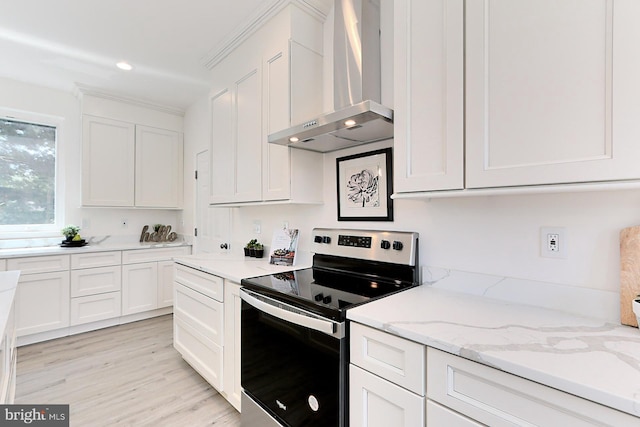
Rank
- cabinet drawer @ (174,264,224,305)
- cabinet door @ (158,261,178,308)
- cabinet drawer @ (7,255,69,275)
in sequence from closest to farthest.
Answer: cabinet drawer @ (174,264,224,305) → cabinet drawer @ (7,255,69,275) → cabinet door @ (158,261,178,308)

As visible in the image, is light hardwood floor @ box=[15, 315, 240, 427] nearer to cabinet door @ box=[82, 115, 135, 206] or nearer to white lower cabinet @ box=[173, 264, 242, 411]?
white lower cabinet @ box=[173, 264, 242, 411]

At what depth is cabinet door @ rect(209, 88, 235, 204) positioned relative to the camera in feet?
8.04

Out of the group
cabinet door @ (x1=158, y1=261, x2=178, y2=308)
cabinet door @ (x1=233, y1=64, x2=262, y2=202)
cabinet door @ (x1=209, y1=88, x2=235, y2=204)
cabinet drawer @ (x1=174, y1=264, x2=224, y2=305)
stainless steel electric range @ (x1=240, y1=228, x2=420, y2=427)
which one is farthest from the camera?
cabinet door @ (x1=158, y1=261, x2=178, y2=308)

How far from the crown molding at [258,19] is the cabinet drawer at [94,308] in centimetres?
278

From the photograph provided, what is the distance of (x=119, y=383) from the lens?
2191 mm

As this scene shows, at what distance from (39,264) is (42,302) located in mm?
377

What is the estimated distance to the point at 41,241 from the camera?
10.7ft

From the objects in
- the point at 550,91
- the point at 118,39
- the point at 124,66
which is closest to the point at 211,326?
the point at 550,91

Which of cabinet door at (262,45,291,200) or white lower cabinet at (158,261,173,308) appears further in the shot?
white lower cabinet at (158,261,173,308)

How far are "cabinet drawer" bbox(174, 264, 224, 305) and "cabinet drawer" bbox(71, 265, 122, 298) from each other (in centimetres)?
137

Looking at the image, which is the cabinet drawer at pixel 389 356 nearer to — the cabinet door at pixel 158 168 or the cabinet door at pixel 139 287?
the cabinet door at pixel 139 287

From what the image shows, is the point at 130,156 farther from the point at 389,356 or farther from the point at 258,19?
the point at 389,356

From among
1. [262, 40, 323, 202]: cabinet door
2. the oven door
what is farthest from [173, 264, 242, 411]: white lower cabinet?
[262, 40, 323, 202]: cabinet door

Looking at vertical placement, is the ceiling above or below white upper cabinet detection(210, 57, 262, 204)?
above
